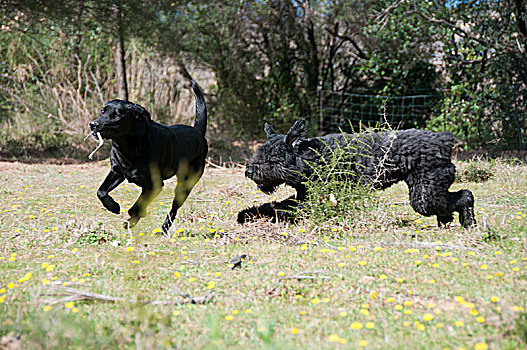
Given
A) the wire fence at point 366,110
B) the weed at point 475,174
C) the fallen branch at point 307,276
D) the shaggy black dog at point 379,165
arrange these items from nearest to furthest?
the fallen branch at point 307,276
the shaggy black dog at point 379,165
the weed at point 475,174
the wire fence at point 366,110

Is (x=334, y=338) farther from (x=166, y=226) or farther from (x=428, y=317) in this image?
(x=166, y=226)

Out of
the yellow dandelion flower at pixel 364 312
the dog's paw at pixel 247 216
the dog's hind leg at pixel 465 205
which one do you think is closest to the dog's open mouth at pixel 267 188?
the dog's paw at pixel 247 216

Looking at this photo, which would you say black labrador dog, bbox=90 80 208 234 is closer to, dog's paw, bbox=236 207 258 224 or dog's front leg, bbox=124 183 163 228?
dog's front leg, bbox=124 183 163 228

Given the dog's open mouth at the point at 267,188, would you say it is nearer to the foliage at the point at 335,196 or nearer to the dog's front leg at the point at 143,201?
the foliage at the point at 335,196

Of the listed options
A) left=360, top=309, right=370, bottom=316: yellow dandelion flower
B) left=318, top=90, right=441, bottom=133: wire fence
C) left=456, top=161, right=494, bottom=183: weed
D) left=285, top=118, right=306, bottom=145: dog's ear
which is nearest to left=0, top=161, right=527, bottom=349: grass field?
left=360, top=309, right=370, bottom=316: yellow dandelion flower

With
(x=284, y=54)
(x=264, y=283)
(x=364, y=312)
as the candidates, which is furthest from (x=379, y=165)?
(x=284, y=54)

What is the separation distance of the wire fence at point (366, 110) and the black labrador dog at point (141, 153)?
25.2 feet

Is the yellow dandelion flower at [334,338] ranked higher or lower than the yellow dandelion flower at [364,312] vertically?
higher

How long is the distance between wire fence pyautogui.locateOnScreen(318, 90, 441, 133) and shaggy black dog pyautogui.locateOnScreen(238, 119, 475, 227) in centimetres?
718

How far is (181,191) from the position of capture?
445 cm

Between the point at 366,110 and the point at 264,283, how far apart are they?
1044 cm

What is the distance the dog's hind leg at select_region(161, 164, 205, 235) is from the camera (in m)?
4.33

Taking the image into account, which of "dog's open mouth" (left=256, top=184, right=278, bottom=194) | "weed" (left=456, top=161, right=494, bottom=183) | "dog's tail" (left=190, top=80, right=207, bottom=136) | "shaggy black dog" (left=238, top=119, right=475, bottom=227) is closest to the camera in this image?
"shaggy black dog" (left=238, top=119, right=475, bottom=227)

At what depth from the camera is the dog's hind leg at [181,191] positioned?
4328mm
